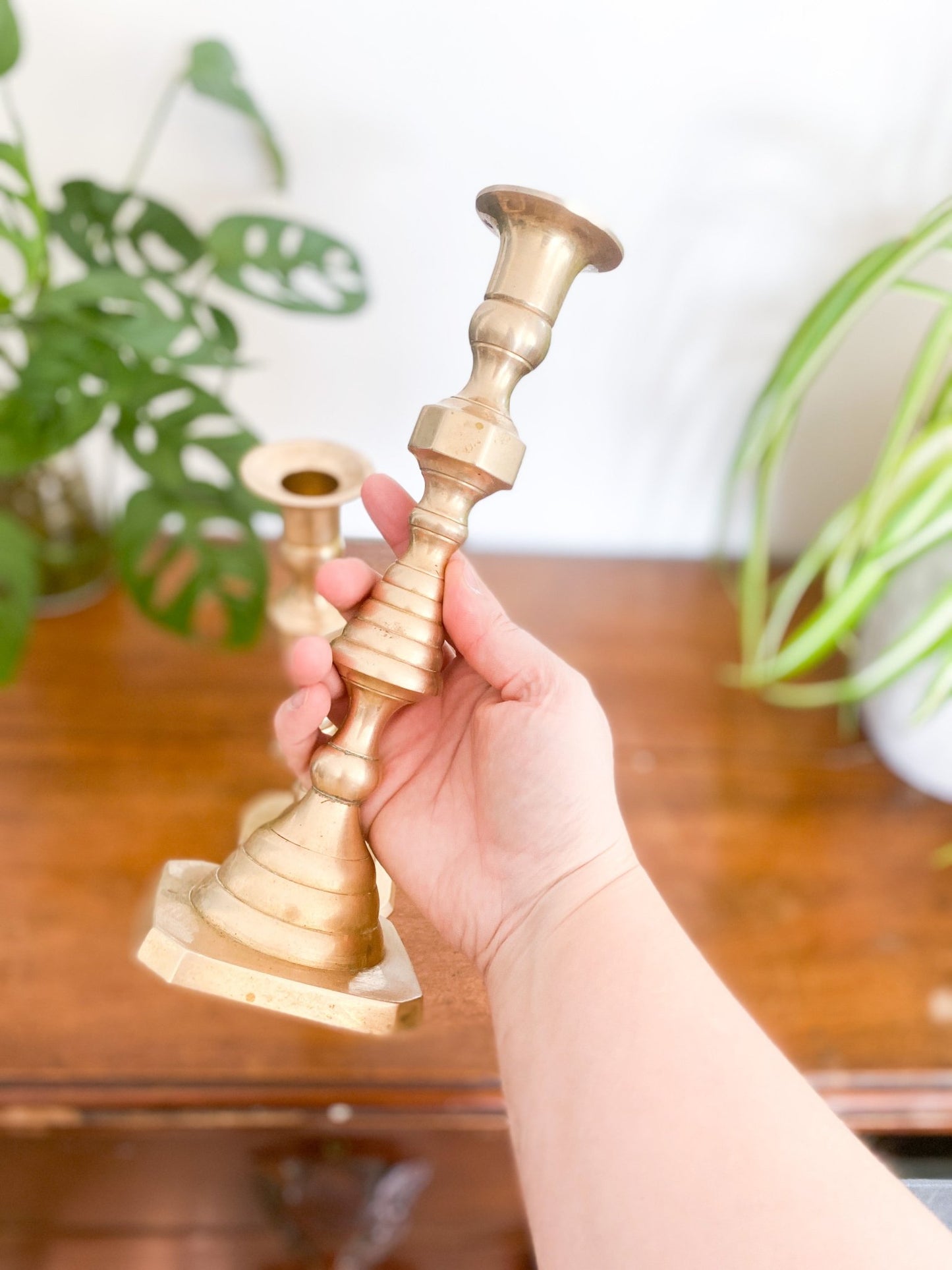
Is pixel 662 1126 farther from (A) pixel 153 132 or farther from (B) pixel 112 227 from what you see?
(A) pixel 153 132

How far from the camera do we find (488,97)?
772 millimetres

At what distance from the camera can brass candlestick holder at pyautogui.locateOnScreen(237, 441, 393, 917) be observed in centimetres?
54

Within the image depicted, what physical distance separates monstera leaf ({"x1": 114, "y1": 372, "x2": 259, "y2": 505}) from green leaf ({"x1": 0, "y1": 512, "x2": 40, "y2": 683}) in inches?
4.7

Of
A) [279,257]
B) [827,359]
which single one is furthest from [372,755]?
[827,359]

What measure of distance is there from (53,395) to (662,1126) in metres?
0.65

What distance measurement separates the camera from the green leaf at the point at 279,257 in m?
0.72

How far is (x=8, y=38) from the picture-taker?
575 mm

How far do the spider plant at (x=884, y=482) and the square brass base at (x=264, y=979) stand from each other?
1.66 ft

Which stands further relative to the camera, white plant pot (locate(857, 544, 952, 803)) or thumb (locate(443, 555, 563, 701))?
white plant pot (locate(857, 544, 952, 803))

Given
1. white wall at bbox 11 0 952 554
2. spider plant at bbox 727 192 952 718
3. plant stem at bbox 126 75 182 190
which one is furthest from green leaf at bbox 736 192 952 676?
plant stem at bbox 126 75 182 190

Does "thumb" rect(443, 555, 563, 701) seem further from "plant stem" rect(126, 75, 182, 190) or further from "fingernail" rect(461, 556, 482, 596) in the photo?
"plant stem" rect(126, 75, 182, 190)

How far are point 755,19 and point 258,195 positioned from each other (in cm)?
46

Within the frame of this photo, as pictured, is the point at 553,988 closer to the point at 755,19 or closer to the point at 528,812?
the point at 528,812

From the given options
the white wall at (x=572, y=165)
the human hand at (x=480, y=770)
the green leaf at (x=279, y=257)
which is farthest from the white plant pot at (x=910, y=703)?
the green leaf at (x=279, y=257)
